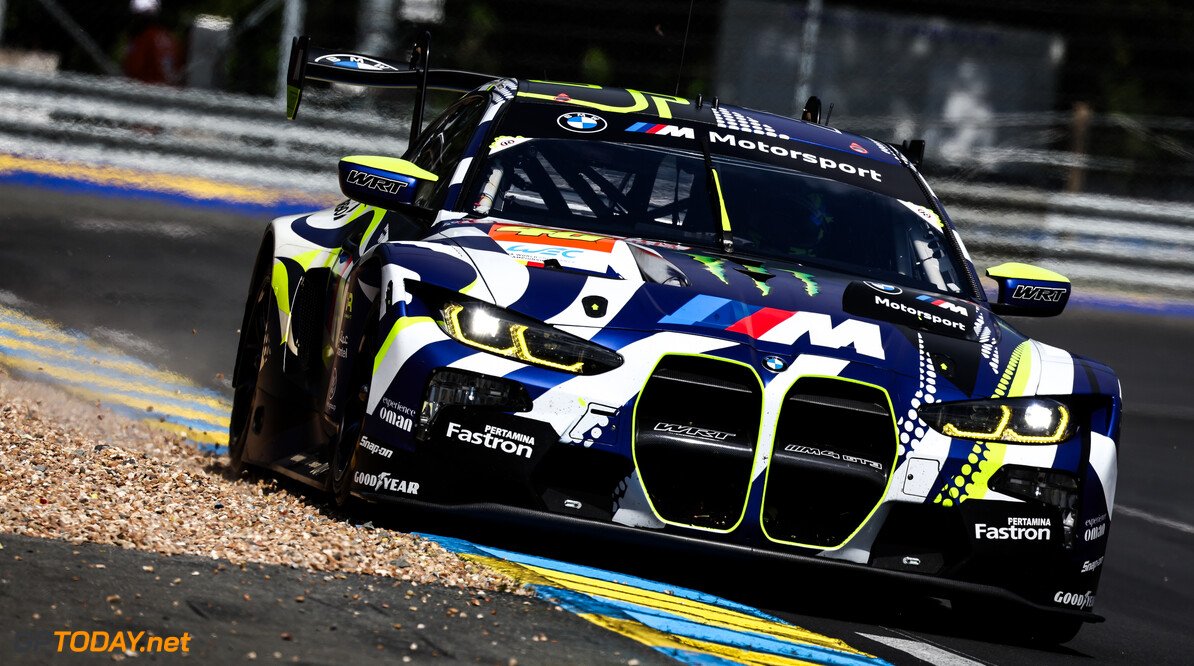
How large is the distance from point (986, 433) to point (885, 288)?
748 mm

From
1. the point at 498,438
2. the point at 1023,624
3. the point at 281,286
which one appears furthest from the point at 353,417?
the point at 1023,624

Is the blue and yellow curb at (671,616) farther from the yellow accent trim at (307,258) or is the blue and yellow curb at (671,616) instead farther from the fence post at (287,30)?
the fence post at (287,30)

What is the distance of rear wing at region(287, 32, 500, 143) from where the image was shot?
6383 mm

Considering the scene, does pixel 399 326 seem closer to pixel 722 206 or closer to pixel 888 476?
pixel 888 476

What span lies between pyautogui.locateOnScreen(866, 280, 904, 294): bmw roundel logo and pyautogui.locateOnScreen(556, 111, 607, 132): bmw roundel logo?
1.11 m

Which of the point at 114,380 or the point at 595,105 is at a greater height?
the point at 595,105

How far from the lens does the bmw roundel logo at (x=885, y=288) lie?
5137 millimetres

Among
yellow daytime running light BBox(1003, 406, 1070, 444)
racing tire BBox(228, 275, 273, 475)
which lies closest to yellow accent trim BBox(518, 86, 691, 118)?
racing tire BBox(228, 275, 273, 475)

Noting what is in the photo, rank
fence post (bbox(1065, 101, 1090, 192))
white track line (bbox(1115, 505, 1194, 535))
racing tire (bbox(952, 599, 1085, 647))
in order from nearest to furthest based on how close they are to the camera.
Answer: racing tire (bbox(952, 599, 1085, 647))
white track line (bbox(1115, 505, 1194, 535))
fence post (bbox(1065, 101, 1090, 192))

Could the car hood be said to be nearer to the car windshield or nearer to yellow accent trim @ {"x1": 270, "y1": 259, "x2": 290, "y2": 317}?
the car windshield

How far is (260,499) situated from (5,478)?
2.28 feet

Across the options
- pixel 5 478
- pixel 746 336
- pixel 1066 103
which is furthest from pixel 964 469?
pixel 1066 103

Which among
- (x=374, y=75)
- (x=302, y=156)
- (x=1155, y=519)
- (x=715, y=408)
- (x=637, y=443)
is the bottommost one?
(x=1155, y=519)

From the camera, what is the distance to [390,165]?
542cm
